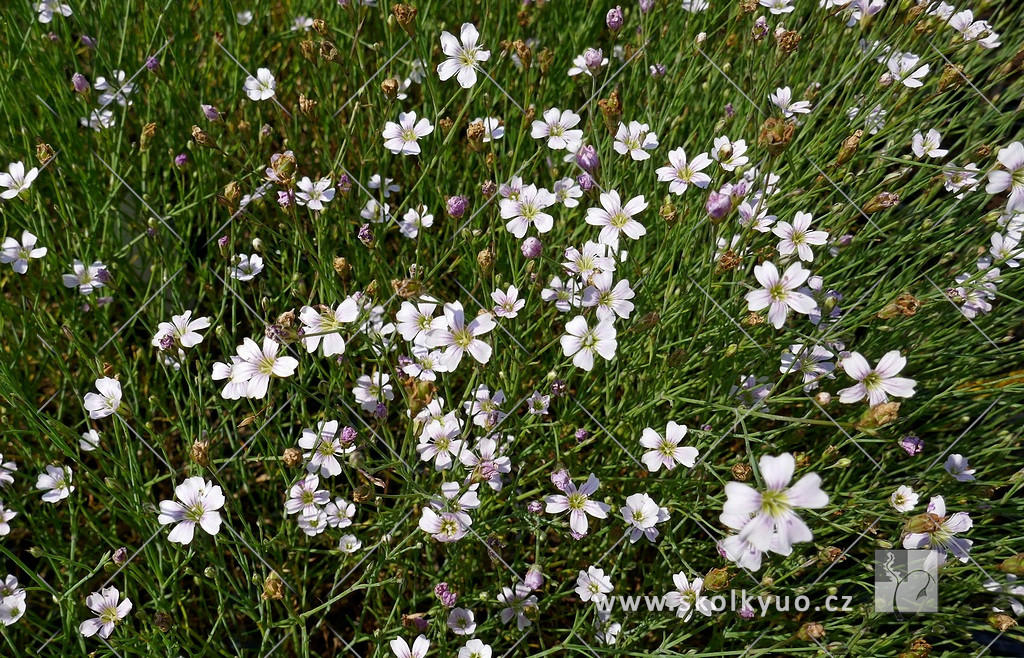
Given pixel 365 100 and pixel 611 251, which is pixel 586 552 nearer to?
pixel 611 251

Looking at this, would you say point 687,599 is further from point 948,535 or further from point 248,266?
point 248,266

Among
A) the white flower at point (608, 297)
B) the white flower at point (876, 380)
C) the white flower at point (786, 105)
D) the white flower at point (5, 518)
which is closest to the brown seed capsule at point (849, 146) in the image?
the white flower at point (786, 105)

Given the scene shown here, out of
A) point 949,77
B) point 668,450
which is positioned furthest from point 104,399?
point 949,77

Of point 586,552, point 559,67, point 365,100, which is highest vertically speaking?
point 559,67

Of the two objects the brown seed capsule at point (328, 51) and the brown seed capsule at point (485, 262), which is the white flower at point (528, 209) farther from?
the brown seed capsule at point (328, 51)

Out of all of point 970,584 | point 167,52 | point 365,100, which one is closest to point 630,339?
point 970,584

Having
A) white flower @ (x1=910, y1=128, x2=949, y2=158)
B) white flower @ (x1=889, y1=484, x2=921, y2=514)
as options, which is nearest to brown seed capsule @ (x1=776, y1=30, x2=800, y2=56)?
white flower @ (x1=910, y1=128, x2=949, y2=158)

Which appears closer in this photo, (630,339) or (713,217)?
(713,217)

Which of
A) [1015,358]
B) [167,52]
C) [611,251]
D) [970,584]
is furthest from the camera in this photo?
[167,52]
